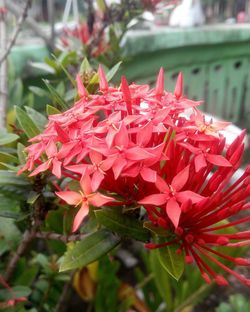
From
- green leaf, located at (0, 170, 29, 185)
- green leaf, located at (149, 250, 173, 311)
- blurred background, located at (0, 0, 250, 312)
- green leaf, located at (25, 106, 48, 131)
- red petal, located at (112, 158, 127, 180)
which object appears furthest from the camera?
green leaf, located at (149, 250, 173, 311)

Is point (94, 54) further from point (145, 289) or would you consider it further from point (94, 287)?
point (145, 289)

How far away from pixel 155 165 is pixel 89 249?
0.15 metres

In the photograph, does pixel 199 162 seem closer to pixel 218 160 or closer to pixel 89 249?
pixel 218 160

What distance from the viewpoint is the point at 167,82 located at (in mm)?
2605

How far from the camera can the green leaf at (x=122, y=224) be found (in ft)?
1.76

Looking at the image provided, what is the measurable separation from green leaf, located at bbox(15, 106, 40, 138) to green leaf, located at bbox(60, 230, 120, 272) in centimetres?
19

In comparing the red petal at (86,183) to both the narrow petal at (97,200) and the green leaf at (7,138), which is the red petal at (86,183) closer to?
the narrow petal at (97,200)

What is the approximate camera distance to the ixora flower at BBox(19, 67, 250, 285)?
473 millimetres

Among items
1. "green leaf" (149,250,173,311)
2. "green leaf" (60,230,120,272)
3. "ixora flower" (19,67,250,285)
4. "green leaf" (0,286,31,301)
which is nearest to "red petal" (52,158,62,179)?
"ixora flower" (19,67,250,285)

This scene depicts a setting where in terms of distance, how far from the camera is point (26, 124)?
2.15 ft

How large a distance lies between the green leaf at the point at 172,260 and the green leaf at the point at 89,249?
0.23ft

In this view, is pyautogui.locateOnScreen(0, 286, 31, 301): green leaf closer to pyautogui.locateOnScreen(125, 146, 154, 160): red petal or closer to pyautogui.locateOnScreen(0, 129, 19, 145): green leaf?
pyautogui.locateOnScreen(0, 129, 19, 145): green leaf

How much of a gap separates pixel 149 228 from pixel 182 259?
0.06 metres

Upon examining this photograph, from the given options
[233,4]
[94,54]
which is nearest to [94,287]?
[94,54]
